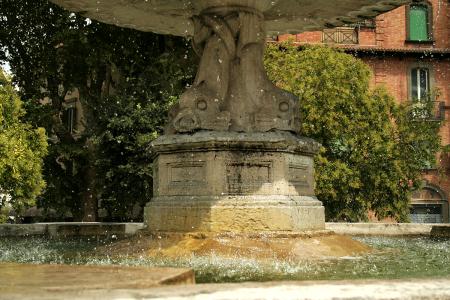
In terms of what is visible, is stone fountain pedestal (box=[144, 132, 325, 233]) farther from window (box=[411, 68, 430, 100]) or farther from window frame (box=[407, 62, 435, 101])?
window (box=[411, 68, 430, 100])

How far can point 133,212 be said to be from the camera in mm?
21188

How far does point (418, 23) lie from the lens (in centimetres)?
3431

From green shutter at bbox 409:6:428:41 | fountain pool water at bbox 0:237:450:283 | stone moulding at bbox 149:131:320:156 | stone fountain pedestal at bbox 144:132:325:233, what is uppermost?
green shutter at bbox 409:6:428:41

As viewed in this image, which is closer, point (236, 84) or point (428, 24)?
point (236, 84)

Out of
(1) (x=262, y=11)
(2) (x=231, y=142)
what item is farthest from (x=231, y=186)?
(1) (x=262, y=11)

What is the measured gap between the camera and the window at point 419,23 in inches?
1346

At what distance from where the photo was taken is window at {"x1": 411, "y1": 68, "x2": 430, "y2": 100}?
34.2 meters

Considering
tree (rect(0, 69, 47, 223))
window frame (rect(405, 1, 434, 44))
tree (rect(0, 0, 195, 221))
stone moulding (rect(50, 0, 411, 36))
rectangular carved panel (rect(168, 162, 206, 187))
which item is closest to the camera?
rectangular carved panel (rect(168, 162, 206, 187))

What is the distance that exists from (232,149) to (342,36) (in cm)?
2735

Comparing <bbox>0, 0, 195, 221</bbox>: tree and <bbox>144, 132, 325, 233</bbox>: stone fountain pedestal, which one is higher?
<bbox>0, 0, 195, 221</bbox>: tree

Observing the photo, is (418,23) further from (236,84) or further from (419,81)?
(236,84)

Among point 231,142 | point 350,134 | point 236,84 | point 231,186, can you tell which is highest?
point 350,134

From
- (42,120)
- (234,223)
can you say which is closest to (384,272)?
(234,223)

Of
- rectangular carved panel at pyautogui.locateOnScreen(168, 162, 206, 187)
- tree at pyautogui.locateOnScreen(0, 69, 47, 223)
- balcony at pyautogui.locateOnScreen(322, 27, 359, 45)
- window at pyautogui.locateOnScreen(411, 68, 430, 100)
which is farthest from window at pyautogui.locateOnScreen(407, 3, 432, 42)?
rectangular carved panel at pyautogui.locateOnScreen(168, 162, 206, 187)
